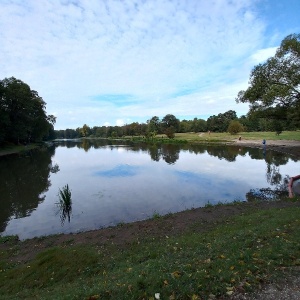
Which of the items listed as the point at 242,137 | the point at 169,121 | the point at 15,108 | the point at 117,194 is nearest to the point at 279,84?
the point at 117,194

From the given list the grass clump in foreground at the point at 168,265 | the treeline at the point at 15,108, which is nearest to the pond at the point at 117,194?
the grass clump in foreground at the point at 168,265

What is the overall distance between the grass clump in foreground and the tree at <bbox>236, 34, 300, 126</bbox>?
43.8ft

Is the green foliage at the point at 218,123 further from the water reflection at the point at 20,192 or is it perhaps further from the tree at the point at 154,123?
the water reflection at the point at 20,192

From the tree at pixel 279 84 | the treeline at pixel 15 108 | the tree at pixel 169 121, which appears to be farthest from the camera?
the tree at pixel 169 121

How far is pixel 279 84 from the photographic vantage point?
2089 cm

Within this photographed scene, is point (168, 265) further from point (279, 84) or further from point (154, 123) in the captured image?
point (154, 123)

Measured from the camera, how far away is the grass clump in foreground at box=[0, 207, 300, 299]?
14.9 ft

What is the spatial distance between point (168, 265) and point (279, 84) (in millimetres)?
20639

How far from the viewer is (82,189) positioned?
65.2ft

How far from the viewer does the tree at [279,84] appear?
19906 millimetres

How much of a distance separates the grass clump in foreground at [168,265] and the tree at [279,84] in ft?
43.8

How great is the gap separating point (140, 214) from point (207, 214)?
3.88 m

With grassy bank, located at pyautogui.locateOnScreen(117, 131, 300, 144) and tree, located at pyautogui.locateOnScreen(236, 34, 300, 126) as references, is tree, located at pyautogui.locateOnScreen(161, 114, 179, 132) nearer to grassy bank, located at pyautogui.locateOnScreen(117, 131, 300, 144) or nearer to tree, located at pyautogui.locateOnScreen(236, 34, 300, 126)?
grassy bank, located at pyautogui.locateOnScreen(117, 131, 300, 144)

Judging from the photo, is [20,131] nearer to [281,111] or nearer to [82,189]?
[82,189]
